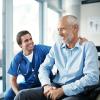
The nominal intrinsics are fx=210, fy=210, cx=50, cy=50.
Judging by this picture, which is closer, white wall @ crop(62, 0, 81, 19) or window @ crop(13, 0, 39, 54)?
window @ crop(13, 0, 39, 54)

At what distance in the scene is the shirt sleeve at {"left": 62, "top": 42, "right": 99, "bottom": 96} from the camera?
1.60 metres

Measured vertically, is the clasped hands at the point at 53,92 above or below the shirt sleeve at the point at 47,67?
below

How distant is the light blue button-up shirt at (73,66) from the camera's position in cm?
161

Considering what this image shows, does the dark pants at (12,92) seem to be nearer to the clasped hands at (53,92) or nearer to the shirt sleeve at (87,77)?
the clasped hands at (53,92)

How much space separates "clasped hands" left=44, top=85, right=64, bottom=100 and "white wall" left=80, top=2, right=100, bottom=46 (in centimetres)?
231

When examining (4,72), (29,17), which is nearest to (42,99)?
(4,72)

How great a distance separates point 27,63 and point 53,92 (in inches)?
24.2

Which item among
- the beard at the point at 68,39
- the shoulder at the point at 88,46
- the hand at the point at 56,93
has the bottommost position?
the hand at the point at 56,93

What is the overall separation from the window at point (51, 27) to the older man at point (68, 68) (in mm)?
2190

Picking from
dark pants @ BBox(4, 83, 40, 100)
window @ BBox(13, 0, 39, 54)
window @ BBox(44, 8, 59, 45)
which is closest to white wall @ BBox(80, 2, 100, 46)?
window @ BBox(44, 8, 59, 45)

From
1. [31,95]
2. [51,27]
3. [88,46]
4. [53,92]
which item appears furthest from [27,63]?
[51,27]

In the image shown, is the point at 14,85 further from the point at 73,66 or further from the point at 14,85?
the point at 73,66

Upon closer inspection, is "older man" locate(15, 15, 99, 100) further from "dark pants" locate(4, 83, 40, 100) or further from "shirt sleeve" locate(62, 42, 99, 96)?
"dark pants" locate(4, 83, 40, 100)

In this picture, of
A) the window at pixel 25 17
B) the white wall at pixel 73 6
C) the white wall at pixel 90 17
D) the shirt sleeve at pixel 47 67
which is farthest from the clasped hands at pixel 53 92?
the white wall at pixel 73 6
